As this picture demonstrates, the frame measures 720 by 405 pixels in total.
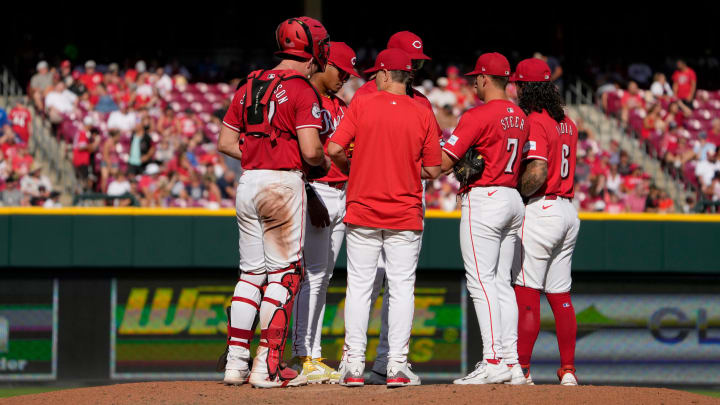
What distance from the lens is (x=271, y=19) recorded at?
1978 centimetres

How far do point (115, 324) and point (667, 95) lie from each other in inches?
374

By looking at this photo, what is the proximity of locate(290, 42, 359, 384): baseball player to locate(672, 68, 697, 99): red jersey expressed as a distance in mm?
10816

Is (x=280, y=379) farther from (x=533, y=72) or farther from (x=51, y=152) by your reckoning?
(x=51, y=152)

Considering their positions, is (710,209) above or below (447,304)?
above

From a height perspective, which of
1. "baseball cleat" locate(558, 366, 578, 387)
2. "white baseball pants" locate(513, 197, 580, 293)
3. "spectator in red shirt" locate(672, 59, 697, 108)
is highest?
"spectator in red shirt" locate(672, 59, 697, 108)

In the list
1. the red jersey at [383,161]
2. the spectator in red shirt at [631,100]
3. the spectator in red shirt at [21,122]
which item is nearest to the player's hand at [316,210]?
the red jersey at [383,161]

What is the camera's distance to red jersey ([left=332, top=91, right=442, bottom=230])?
513cm

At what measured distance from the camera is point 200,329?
33.3 feet

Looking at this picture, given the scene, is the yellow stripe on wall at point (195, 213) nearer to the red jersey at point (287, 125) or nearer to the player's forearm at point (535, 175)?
the player's forearm at point (535, 175)

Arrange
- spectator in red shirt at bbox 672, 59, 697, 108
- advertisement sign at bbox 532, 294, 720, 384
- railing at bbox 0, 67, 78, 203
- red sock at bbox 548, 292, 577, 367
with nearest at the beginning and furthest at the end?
red sock at bbox 548, 292, 577, 367 < advertisement sign at bbox 532, 294, 720, 384 < railing at bbox 0, 67, 78, 203 < spectator in red shirt at bbox 672, 59, 697, 108

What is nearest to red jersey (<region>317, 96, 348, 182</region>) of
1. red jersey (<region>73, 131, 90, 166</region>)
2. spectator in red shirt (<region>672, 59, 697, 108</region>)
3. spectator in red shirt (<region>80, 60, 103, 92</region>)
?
red jersey (<region>73, 131, 90, 166</region>)

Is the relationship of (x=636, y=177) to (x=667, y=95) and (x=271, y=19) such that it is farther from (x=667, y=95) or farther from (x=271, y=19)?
(x=271, y=19)

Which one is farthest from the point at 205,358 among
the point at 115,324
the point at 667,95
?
the point at 667,95

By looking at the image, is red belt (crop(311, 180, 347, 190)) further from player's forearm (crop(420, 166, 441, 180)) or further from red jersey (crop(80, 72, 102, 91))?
red jersey (crop(80, 72, 102, 91))
